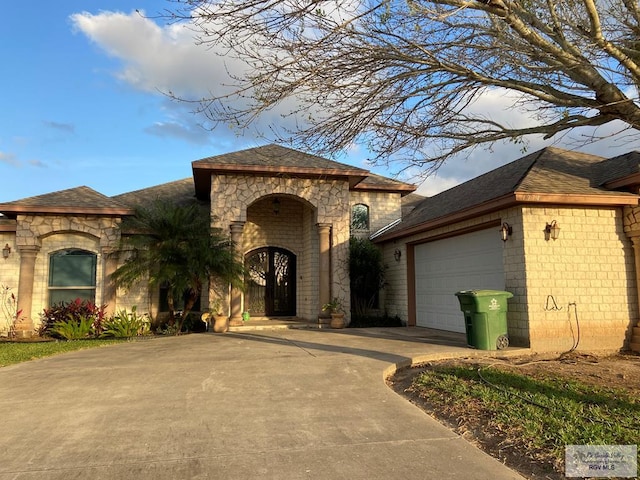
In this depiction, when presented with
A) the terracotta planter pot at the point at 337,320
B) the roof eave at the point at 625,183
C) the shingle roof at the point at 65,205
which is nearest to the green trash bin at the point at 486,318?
the roof eave at the point at 625,183

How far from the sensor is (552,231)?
29.6 ft

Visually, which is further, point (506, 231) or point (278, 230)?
point (278, 230)

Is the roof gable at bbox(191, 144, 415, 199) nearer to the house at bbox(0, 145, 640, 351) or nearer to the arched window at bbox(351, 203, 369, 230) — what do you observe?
the house at bbox(0, 145, 640, 351)

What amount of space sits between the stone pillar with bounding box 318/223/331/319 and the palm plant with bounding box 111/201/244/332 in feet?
9.10

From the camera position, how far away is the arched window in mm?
16594

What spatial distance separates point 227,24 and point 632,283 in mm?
9207

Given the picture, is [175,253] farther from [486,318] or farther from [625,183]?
[625,183]

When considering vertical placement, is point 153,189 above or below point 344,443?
above

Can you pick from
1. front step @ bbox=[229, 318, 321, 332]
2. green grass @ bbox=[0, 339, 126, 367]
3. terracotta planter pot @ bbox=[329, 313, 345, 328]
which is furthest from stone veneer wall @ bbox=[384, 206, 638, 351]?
green grass @ bbox=[0, 339, 126, 367]

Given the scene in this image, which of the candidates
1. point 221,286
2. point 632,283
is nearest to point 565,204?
point 632,283

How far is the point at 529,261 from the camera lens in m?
8.95

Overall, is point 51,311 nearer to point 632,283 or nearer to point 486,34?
point 486,34

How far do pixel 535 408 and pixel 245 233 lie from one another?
41.3 feet

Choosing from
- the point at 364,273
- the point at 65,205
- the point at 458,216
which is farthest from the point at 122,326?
the point at 458,216
